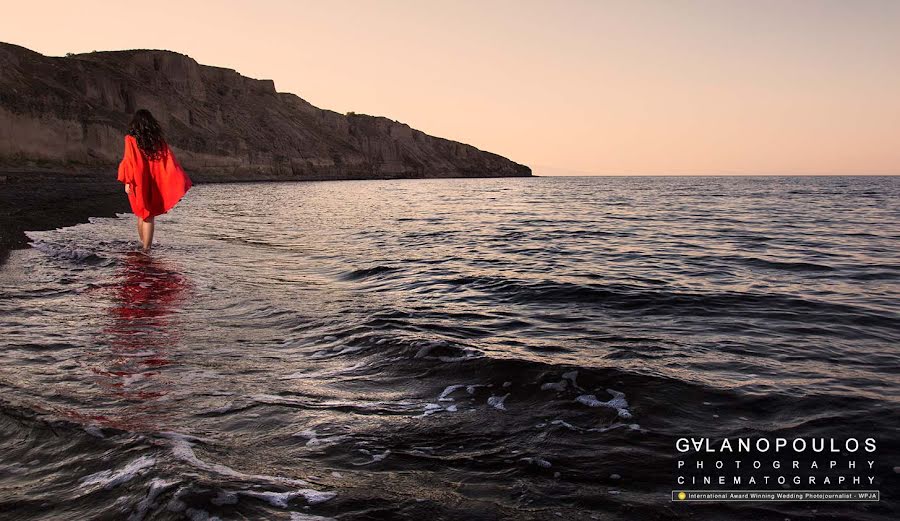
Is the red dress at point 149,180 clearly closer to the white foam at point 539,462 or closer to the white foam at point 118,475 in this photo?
the white foam at point 118,475

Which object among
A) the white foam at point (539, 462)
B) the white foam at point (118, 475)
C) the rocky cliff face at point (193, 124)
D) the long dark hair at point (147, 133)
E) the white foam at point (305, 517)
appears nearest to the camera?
the white foam at point (305, 517)

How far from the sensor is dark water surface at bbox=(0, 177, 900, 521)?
8.16ft

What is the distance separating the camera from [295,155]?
10438cm

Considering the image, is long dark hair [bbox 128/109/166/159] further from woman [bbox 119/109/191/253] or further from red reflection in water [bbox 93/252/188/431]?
red reflection in water [bbox 93/252/188/431]

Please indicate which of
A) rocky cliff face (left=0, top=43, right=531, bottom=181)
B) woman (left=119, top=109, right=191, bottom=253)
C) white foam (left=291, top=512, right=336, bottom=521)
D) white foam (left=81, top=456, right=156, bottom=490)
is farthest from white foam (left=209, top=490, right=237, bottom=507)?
rocky cliff face (left=0, top=43, right=531, bottom=181)

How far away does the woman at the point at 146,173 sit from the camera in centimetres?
1015

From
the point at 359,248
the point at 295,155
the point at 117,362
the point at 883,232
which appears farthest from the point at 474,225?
the point at 295,155

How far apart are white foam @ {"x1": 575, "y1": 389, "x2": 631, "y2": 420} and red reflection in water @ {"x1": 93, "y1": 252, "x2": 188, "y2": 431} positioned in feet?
8.54

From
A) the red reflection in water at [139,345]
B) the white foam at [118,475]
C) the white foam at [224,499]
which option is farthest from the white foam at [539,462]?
the red reflection in water at [139,345]

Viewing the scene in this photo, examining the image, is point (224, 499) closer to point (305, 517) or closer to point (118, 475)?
point (305, 517)

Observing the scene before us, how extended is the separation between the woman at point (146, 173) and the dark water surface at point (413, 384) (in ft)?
3.55

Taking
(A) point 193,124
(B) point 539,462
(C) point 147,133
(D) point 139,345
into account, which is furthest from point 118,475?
(A) point 193,124

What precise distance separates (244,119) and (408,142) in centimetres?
5682

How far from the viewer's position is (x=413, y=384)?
4.14 metres
